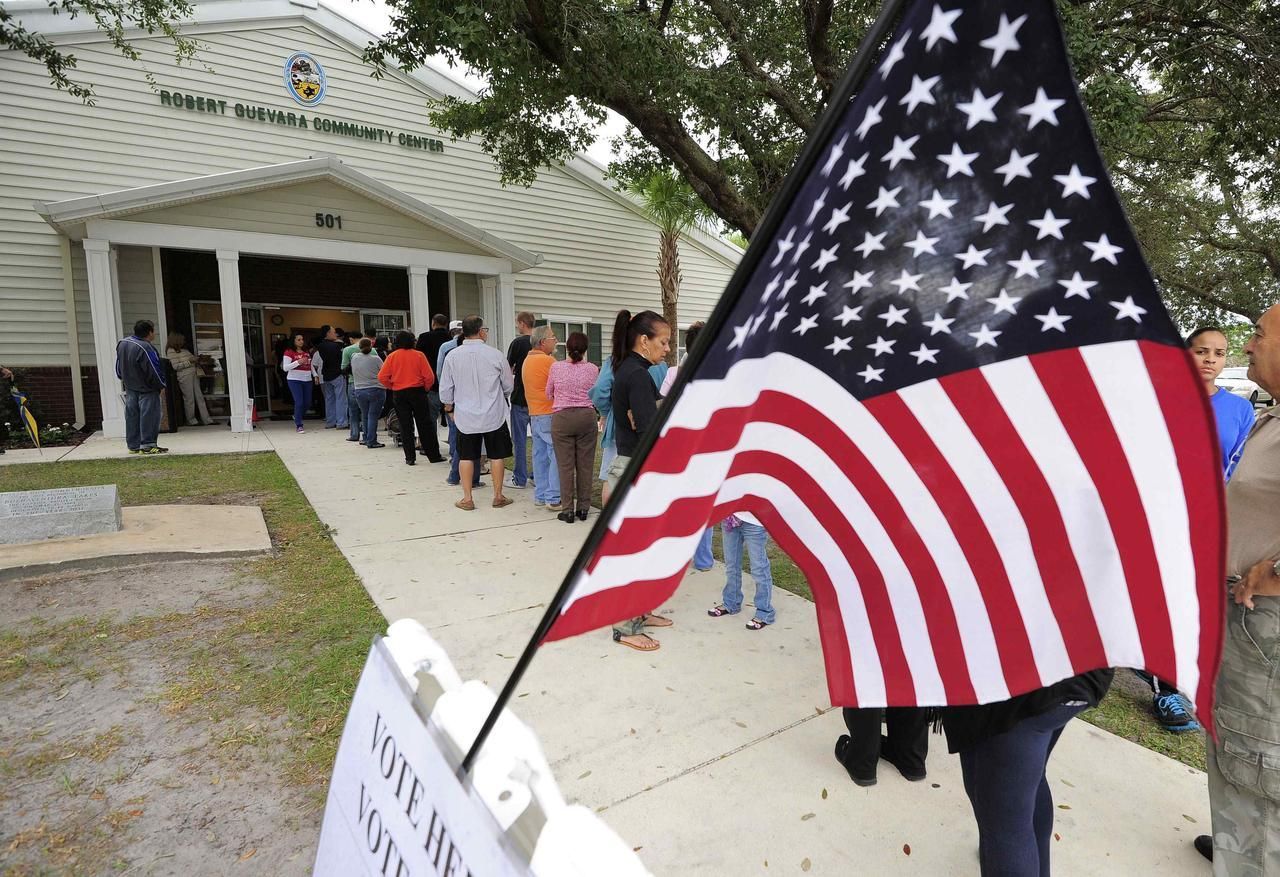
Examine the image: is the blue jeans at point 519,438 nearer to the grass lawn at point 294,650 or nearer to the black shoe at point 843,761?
the grass lawn at point 294,650

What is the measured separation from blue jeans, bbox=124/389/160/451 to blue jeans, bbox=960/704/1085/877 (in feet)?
36.3

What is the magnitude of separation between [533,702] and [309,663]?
1342mm

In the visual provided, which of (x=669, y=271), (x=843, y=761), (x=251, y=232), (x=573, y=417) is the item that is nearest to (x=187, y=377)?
(x=251, y=232)

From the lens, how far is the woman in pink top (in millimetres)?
5871

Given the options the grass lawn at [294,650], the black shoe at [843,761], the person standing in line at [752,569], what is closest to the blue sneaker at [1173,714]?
the black shoe at [843,761]

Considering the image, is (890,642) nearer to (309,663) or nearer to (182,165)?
(309,663)

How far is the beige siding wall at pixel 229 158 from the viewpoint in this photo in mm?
10938

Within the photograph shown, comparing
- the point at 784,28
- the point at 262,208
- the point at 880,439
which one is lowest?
the point at 880,439

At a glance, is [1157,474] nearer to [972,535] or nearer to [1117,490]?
[1117,490]

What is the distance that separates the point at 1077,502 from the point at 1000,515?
0.12 m

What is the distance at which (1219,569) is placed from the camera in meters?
0.96

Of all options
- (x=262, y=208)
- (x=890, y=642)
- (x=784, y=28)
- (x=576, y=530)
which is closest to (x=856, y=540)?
(x=890, y=642)

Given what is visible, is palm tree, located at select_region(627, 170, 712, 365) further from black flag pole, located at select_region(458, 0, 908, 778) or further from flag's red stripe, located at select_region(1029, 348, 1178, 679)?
black flag pole, located at select_region(458, 0, 908, 778)

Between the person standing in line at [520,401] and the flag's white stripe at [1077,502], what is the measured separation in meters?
6.37
